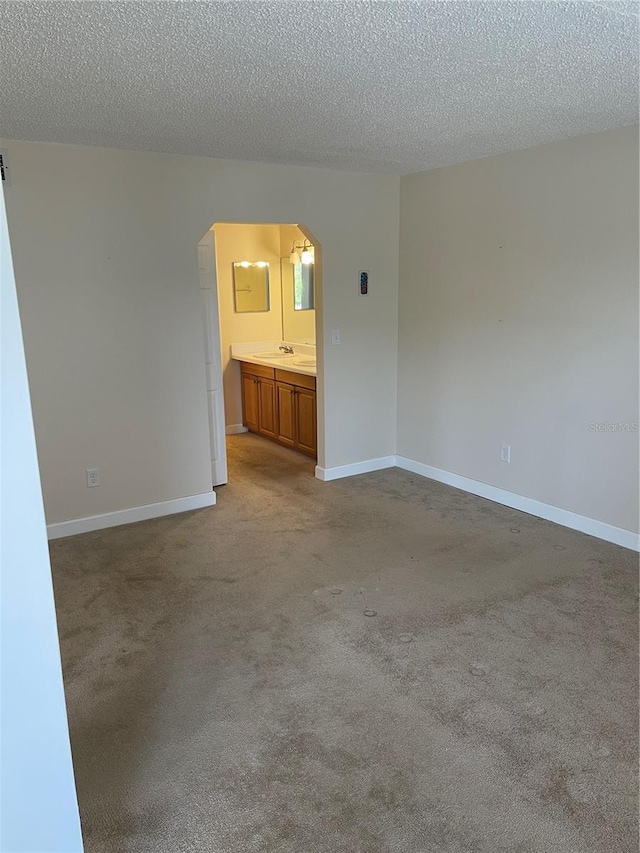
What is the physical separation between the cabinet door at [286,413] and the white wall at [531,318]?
3.76 feet

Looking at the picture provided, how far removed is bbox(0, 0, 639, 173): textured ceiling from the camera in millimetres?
1847

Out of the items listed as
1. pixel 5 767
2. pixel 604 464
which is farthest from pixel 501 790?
pixel 604 464

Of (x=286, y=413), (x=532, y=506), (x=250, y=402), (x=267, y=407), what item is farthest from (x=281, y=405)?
(x=532, y=506)

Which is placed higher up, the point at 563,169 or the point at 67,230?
the point at 563,169

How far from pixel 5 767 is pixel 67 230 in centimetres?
311

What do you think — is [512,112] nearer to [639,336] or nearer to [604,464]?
[639,336]

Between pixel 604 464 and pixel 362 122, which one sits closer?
pixel 362 122

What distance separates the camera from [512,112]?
2.99 meters

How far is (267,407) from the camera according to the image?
20.2 ft

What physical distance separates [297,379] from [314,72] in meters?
3.30

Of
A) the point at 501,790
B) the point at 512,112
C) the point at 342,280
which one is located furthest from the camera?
the point at 342,280

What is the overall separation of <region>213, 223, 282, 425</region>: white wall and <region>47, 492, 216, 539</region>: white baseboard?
2.09m

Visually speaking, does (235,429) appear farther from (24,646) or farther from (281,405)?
(24,646)

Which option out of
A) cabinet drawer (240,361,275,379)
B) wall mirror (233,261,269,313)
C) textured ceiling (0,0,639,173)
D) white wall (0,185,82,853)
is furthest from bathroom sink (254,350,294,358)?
white wall (0,185,82,853)
